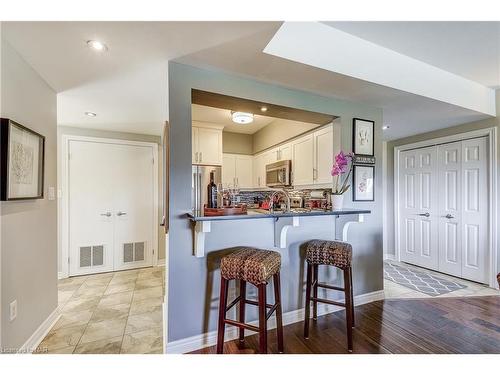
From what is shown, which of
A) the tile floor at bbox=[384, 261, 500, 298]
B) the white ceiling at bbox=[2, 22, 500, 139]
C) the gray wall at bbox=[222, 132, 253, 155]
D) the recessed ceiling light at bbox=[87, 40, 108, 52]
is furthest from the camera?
the gray wall at bbox=[222, 132, 253, 155]

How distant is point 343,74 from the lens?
188 centimetres

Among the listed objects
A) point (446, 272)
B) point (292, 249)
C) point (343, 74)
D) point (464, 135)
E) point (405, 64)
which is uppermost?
point (405, 64)

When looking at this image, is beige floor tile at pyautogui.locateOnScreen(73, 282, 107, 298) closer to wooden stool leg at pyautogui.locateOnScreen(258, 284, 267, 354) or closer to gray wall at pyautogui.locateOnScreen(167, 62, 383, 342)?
gray wall at pyautogui.locateOnScreen(167, 62, 383, 342)

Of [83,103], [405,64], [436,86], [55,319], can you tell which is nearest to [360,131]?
[405,64]

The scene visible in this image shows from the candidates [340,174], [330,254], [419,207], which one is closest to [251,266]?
[330,254]

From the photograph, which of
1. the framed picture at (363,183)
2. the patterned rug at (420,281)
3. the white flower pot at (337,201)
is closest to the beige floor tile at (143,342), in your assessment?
the white flower pot at (337,201)

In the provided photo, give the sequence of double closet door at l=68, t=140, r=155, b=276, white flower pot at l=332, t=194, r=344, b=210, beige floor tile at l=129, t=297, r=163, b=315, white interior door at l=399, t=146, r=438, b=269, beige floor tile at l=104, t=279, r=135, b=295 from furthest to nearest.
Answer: white interior door at l=399, t=146, r=438, b=269, double closet door at l=68, t=140, r=155, b=276, beige floor tile at l=104, t=279, r=135, b=295, beige floor tile at l=129, t=297, r=163, b=315, white flower pot at l=332, t=194, r=344, b=210

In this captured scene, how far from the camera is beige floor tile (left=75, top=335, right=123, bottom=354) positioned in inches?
70.0

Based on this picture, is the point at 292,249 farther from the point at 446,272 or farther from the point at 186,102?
the point at 446,272

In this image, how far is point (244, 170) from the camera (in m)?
4.64

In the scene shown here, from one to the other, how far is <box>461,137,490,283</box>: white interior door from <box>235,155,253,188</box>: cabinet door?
3299 millimetres

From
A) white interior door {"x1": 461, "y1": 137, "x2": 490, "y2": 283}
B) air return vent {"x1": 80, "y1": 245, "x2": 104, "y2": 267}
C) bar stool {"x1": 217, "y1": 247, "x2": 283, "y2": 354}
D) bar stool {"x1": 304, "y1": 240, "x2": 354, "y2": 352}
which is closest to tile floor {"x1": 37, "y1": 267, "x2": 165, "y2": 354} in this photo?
air return vent {"x1": 80, "y1": 245, "x2": 104, "y2": 267}

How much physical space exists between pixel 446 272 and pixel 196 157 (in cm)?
418

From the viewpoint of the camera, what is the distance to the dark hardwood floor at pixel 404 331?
1.76 metres
